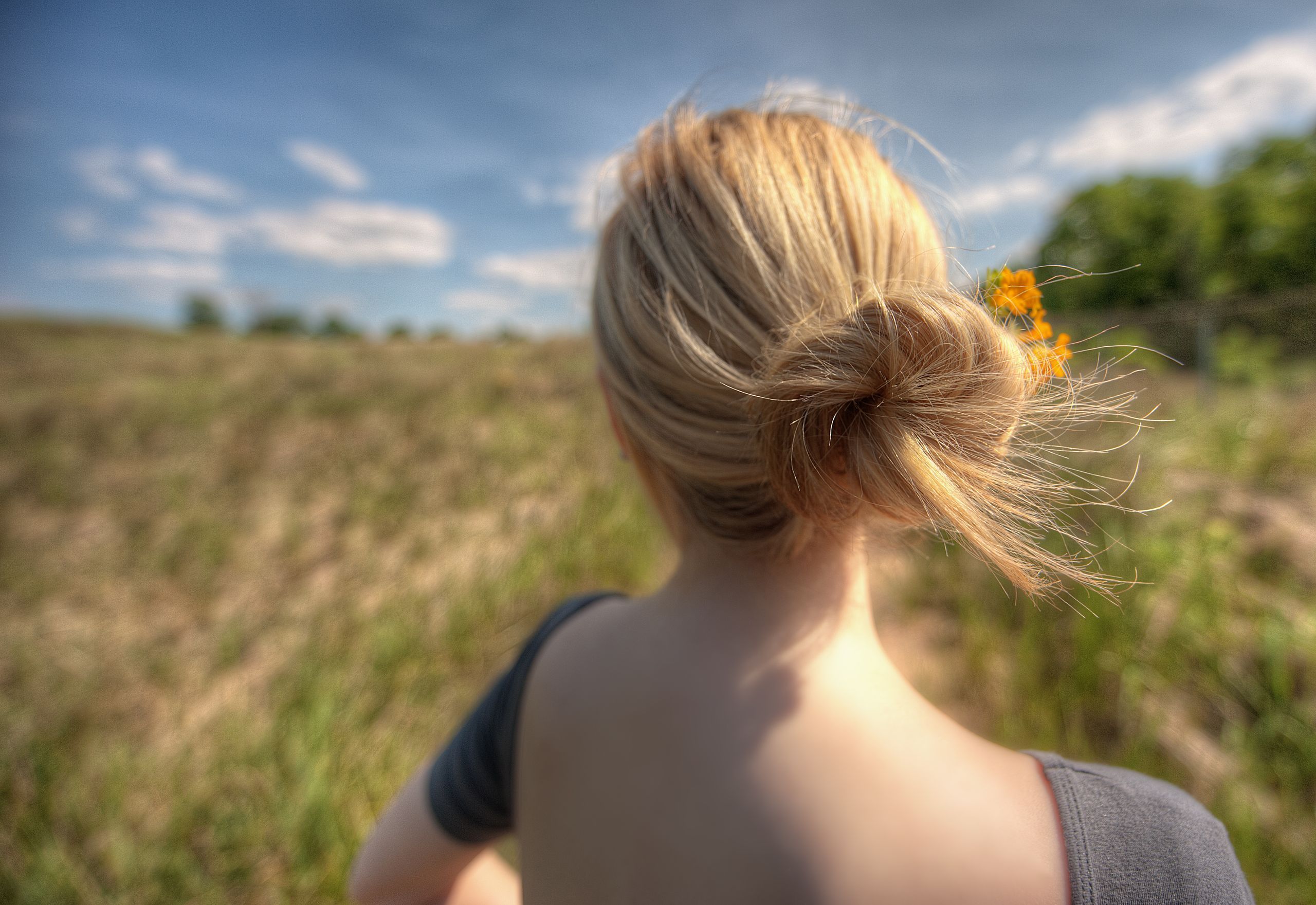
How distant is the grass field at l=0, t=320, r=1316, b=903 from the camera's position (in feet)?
7.19

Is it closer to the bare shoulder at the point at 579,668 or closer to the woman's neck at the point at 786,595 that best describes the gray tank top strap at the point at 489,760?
the bare shoulder at the point at 579,668

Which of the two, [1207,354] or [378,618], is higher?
[1207,354]

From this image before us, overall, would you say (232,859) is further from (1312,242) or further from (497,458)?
(1312,242)

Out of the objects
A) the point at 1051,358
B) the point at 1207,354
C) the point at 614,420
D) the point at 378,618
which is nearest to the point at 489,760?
the point at 614,420

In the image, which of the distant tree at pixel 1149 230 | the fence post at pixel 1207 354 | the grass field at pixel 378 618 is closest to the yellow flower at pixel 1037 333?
the grass field at pixel 378 618

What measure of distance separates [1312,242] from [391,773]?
29.6m

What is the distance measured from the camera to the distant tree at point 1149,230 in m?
14.5

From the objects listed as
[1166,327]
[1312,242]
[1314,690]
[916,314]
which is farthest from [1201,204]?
[916,314]

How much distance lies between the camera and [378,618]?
338cm

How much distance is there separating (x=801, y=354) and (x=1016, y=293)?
35cm

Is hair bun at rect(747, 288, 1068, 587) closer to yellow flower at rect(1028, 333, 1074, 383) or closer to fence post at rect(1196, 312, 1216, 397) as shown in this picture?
yellow flower at rect(1028, 333, 1074, 383)

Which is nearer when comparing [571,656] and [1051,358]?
[1051,358]

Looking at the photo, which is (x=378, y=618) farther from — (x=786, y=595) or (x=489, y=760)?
(x=786, y=595)

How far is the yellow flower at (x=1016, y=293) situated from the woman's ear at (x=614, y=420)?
61 centimetres
